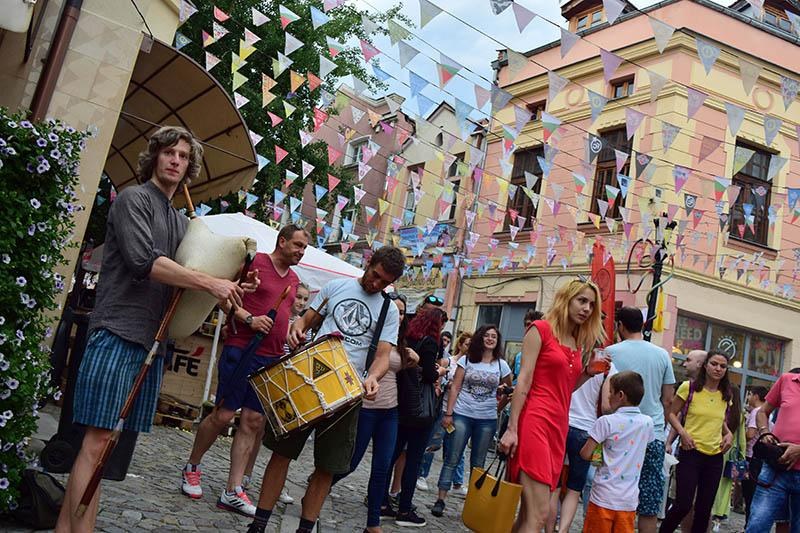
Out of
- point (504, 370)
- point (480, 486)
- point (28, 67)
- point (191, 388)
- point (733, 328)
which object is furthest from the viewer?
point (733, 328)

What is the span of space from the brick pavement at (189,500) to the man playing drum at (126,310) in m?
0.99

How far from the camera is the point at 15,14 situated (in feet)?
17.5

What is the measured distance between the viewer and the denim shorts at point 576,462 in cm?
568

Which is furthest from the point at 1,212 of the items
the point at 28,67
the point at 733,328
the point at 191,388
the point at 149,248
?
the point at 733,328

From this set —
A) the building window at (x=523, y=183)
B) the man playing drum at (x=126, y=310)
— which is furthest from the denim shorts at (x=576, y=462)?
the building window at (x=523, y=183)

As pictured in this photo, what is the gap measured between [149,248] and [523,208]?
17967mm

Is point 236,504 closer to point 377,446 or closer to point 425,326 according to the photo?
point 377,446

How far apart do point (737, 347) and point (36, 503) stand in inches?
647

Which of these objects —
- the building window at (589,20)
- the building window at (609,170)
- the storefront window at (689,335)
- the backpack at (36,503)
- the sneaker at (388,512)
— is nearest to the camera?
the backpack at (36,503)

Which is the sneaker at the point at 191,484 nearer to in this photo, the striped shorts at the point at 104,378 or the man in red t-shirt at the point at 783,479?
the striped shorts at the point at 104,378

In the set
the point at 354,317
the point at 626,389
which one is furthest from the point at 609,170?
the point at 354,317

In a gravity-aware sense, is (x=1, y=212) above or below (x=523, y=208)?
below

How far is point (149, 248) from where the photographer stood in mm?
3037

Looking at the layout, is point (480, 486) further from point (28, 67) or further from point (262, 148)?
point (262, 148)
